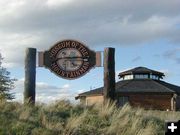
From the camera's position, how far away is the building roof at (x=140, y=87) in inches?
2176

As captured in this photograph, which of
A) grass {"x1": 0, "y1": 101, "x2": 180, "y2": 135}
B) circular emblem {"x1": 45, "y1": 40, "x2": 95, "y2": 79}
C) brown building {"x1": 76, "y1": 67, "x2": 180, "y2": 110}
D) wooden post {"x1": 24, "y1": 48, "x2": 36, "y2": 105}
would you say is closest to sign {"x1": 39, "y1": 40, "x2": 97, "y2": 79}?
circular emblem {"x1": 45, "y1": 40, "x2": 95, "y2": 79}

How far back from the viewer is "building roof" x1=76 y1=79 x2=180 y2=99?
2176 inches

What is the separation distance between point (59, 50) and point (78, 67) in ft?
3.85

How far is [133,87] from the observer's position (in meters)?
56.7

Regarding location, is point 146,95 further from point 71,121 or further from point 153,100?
point 71,121

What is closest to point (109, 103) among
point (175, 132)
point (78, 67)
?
point (78, 67)

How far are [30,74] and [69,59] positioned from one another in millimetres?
2027

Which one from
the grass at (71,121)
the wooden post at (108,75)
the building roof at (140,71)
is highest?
the building roof at (140,71)

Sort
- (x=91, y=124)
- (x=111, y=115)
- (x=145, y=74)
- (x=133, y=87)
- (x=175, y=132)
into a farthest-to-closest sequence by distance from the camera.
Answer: (x=145, y=74)
(x=133, y=87)
(x=111, y=115)
(x=91, y=124)
(x=175, y=132)

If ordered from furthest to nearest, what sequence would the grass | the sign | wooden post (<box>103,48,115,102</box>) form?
the sign, wooden post (<box>103,48,115,102</box>), the grass

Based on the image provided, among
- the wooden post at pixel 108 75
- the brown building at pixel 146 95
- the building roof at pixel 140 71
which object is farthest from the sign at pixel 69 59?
the building roof at pixel 140 71

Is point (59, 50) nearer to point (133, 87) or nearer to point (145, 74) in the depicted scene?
point (133, 87)

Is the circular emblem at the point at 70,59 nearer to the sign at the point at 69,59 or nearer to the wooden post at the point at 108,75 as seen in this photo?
the sign at the point at 69,59

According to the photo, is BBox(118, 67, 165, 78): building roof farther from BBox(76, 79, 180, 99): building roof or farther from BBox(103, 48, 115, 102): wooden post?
BBox(103, 48, 115, 102): wooden post
